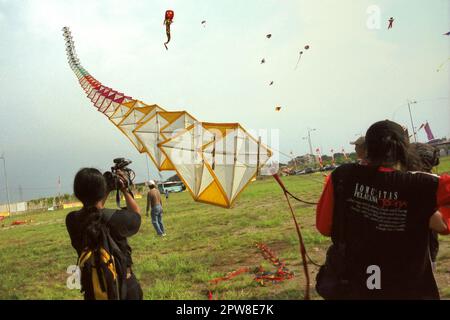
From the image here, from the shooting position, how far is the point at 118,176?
3.51 meters

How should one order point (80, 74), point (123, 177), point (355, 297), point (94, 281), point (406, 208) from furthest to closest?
point (80, 74), point (123, 177), point (94, 281), point (355, 297), point (406, 208)

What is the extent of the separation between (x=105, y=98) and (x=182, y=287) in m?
15.0

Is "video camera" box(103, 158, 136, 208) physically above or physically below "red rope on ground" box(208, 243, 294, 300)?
above

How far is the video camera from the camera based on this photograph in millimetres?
3451

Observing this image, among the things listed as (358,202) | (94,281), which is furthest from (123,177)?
(358,202)

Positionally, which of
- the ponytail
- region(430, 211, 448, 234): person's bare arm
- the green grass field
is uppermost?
region(430, 211, 448, 234): person's bare arm

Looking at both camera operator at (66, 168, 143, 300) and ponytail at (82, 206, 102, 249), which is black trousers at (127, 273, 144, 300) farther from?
ponytail at (82, 206, 102, 249)

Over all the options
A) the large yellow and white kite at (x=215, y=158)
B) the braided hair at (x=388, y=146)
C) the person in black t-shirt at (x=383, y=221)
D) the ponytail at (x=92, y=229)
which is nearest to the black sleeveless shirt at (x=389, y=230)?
the person in black t-shirt at (x=383, y=221)

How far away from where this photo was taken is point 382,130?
99.9 inches

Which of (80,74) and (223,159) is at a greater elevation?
(80,74)

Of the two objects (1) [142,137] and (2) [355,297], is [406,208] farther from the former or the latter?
(1) [142,137]

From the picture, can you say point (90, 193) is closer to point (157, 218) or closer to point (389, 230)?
point (389, 230)

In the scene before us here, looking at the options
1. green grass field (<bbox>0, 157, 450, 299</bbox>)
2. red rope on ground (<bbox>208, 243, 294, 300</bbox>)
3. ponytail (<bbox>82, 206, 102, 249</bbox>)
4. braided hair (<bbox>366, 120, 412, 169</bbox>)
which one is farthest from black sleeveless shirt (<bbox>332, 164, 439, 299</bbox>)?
red rope on ground (<bbox>208, 243, 294, 300</bbox>)

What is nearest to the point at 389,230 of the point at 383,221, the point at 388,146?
the point at 383,221
